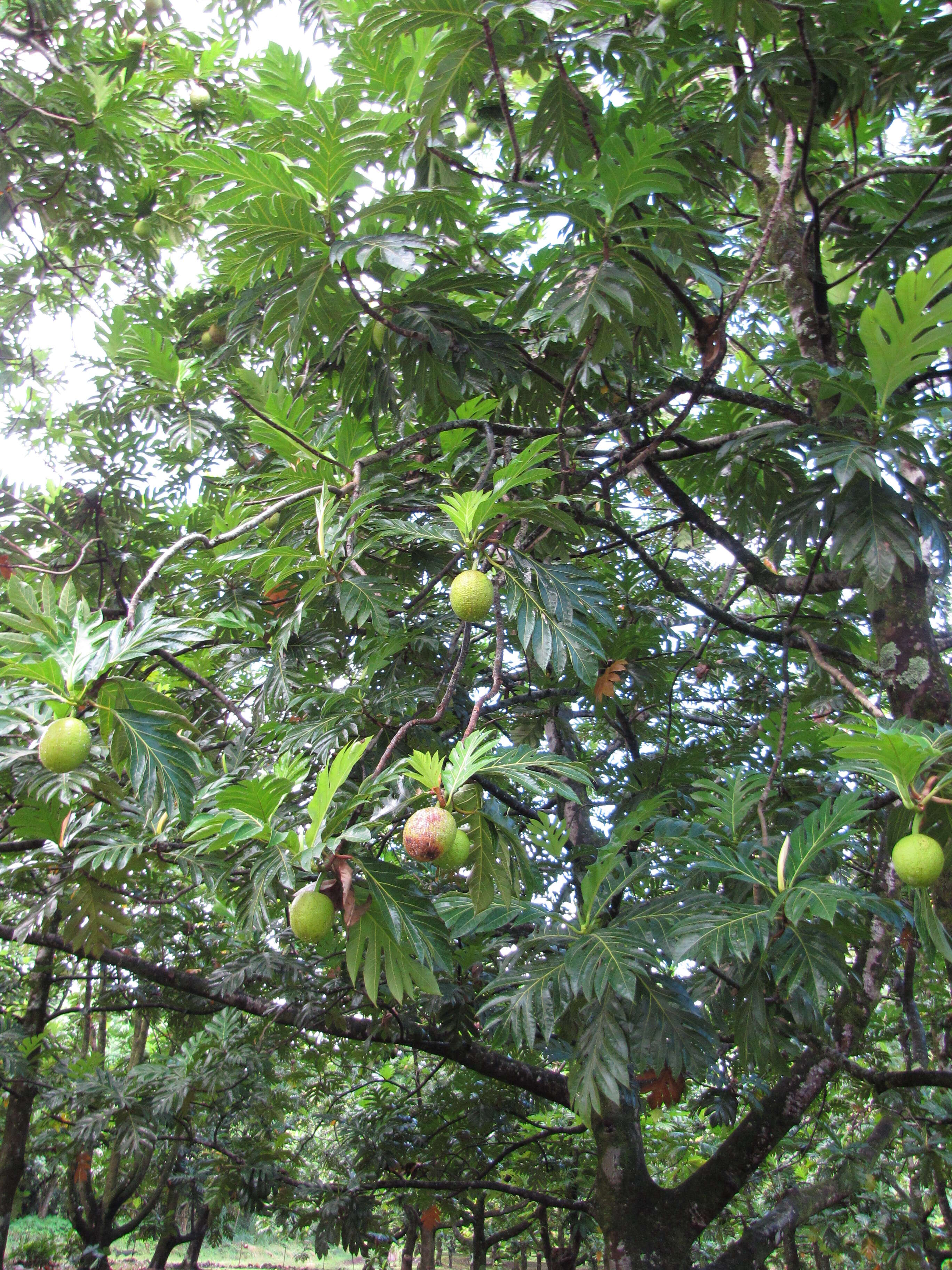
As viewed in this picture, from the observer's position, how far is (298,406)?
1.99m

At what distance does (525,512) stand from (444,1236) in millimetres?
12583

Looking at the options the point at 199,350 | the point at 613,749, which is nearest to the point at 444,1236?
the point at 613,749

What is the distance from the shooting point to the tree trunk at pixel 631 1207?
9.30 ft

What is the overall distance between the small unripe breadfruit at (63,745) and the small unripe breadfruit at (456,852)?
2.01ft

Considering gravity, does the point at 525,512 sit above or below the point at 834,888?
above

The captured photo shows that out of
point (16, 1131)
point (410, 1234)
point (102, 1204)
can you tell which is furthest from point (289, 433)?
point (102, 1204)

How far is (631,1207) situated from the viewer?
2949 mm

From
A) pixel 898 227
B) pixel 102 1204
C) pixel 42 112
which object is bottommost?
pixel 102 1204

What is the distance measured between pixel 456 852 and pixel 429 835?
0.24 ft

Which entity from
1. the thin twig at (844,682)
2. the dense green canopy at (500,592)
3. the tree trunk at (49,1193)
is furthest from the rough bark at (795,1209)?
the tree trunk at (49,1193)

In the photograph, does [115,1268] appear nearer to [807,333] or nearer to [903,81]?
[807,333]

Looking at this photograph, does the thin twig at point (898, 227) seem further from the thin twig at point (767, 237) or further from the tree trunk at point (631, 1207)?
the tree trunk at point (631, 1207)

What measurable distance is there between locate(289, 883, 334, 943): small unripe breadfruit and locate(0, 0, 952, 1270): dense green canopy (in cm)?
5

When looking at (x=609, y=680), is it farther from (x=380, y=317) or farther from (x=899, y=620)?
(x=380, y=317)
